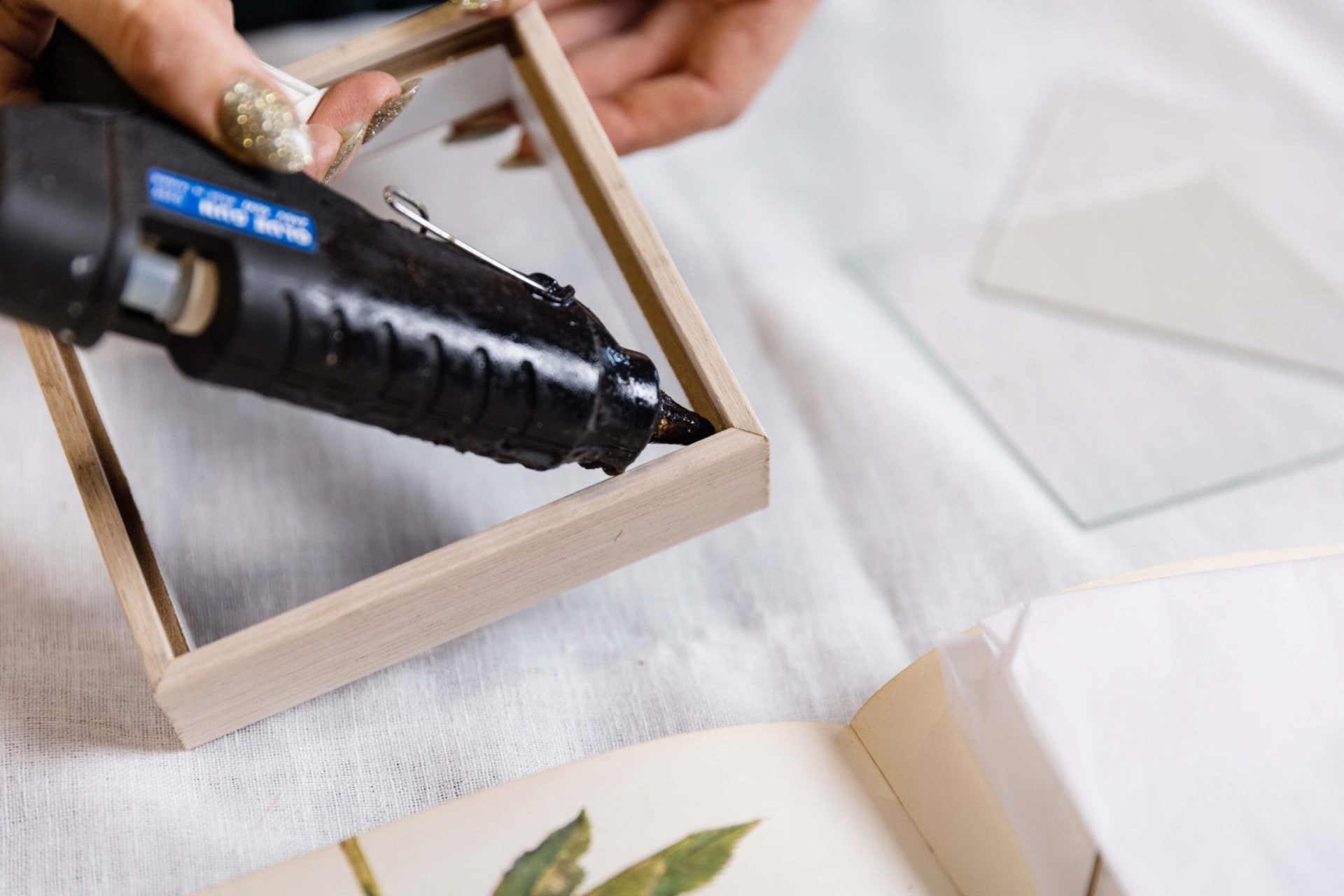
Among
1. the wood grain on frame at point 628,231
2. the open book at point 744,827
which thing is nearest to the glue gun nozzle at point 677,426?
the wood grain on frame at point 628,231

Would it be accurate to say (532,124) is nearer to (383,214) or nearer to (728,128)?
(383,214)

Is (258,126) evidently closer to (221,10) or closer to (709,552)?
(221,10)

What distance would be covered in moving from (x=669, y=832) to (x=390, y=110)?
0.29 m

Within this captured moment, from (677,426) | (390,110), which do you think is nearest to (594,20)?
(390,110)

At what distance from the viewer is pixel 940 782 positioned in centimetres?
39

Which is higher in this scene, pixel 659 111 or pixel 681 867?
pixel 659 111

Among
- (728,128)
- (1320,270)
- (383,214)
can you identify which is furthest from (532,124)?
(1320,270)

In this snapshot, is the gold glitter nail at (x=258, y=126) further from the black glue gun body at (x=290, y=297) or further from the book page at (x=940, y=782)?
the book page at (x=940, y=782)

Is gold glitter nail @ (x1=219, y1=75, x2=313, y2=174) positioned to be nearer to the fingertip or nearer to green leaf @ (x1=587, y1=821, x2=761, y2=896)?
the fingertip

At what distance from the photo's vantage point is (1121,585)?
389mm

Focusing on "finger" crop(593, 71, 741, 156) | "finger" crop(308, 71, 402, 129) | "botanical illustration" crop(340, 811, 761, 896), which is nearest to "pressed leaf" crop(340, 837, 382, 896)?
"botanical illustration" crop(340, 811, 761, 896)

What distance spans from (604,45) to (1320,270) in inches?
17.6

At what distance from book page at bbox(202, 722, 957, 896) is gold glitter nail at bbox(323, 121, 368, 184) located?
0.23m

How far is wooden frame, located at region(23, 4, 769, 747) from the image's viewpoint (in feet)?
1.15
